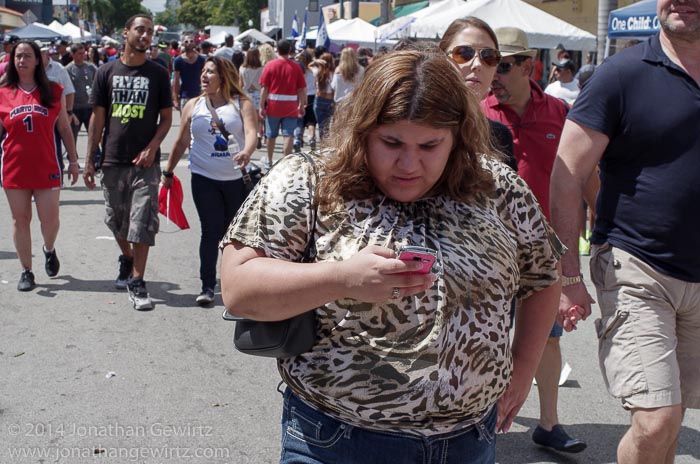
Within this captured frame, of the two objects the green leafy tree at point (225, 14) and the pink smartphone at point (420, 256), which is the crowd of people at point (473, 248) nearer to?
the pink smartphone at point (420, 256)

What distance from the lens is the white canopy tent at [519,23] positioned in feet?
46.4

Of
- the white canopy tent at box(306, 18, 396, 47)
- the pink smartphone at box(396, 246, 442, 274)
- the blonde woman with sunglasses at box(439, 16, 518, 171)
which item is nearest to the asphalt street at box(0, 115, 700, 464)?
the blonde woman with sunglasses at box(439, 16, 518, 171)

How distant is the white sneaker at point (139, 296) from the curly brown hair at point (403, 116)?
472cm

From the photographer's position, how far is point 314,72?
17.6 metres

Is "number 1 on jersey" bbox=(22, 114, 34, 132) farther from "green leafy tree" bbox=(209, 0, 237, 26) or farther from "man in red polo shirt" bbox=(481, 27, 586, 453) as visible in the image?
"green leafy tree" bbox=(209, 0, 237, 26)

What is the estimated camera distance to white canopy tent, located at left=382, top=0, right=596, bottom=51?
14.1 meters

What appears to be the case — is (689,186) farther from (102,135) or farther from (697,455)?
(102,135)

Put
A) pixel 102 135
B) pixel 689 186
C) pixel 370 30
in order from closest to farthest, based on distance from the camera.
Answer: pixel 689 186, pixel 102 135, pixel 370 30

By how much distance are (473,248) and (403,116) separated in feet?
1.26

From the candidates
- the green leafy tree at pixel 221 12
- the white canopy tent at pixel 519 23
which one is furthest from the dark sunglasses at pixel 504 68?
the green leafy tree at pixel 221 12

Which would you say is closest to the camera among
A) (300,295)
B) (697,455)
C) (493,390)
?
(300,295)

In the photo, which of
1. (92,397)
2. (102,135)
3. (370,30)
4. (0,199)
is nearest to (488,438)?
(92,397)

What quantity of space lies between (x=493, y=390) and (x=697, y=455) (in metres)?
2.62

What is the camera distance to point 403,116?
2.16m
